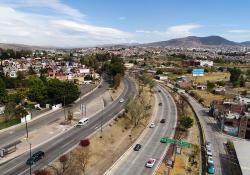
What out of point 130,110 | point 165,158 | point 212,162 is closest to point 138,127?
point 130,110

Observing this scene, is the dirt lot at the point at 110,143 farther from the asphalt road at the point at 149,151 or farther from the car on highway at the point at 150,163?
the car on highway at the point at 150,163

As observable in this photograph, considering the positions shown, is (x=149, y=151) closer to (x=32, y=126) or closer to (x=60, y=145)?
(x=60, y=145)

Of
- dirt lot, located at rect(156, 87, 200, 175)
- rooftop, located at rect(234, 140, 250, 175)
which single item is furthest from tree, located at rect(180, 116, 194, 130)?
rooftop, located at rect(234, 140, 250, 175)

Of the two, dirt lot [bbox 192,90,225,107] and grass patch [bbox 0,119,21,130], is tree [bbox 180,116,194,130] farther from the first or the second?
grass patch [bbox 0,119,21,130]

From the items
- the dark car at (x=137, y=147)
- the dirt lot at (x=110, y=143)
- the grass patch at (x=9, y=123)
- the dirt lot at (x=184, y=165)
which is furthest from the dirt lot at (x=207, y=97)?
the grass patch at (x=9, y=123)

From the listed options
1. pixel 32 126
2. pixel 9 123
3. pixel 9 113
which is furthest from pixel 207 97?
pixel 9 123
